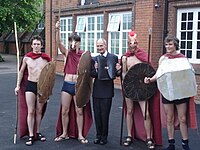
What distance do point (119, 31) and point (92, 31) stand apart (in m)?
2.09

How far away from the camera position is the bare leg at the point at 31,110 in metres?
5.58

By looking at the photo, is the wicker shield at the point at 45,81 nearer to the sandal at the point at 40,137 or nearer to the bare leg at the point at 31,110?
the bare leg at the point at 31,110

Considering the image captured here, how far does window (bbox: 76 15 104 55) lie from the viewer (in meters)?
14.4

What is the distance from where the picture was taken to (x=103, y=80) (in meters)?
5.46

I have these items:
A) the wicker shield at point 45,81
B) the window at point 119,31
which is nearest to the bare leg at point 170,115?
the wicker shield at point 45,81

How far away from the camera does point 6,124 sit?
23.3 ft

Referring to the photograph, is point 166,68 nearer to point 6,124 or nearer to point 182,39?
point 6,124

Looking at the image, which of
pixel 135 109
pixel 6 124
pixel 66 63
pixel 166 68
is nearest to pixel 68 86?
pixel 66 63

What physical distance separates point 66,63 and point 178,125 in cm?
214

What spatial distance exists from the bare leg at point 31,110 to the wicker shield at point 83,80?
784 millimetres

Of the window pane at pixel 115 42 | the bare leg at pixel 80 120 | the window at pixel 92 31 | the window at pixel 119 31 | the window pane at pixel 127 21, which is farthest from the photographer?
the window at pixel 92 31

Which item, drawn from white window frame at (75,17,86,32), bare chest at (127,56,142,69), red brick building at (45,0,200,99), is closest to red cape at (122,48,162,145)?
bare chest at (127,56,142,69)

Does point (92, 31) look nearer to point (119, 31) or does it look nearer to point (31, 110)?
point (119, 31)

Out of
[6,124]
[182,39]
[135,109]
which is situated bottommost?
[6,124]
